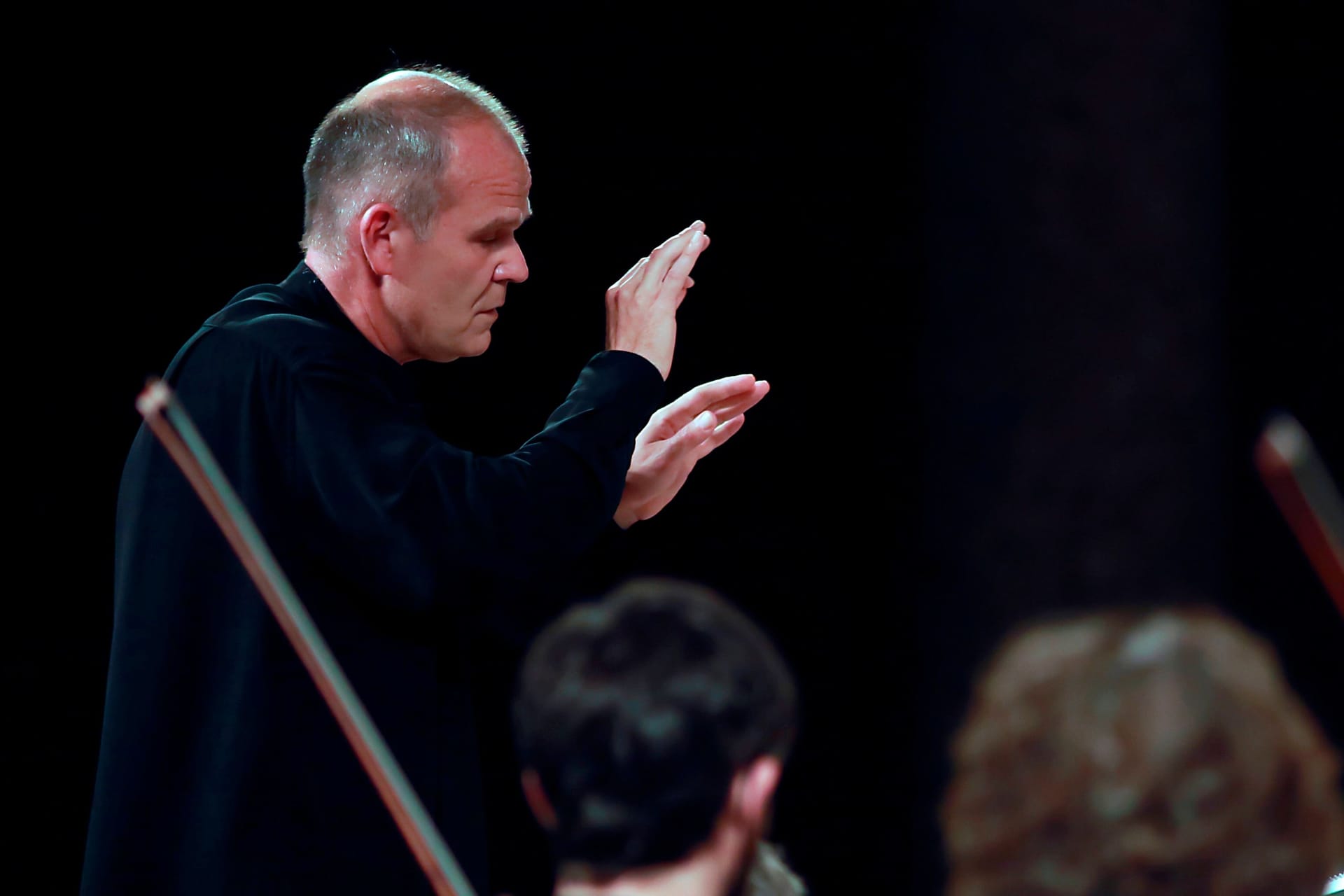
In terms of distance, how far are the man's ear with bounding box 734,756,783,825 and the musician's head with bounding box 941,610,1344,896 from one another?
15cm

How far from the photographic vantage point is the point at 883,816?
3.15m

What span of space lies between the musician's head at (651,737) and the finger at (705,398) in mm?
970

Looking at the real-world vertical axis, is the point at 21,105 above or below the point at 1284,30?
above

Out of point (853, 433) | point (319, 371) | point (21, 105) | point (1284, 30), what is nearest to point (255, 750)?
point (319, 371)

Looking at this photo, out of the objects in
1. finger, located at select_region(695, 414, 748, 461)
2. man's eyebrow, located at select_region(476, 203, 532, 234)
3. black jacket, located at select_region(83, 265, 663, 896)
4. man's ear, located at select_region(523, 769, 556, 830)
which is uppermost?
man's eyebrow, located at select_region(476, 203, 532, 234)

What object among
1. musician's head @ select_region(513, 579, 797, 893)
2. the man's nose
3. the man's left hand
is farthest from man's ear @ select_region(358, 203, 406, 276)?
musician's head @ select_region(513, 579, 797, 893)

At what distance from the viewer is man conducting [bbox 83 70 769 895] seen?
61.9 inches

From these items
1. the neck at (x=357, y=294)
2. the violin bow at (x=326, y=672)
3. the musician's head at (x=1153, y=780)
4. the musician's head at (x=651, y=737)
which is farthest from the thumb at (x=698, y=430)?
the musician's head at (x=1153, y=780)

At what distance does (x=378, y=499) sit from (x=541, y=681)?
61cm

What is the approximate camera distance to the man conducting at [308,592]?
1.57m

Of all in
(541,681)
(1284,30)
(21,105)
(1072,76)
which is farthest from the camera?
(1284,30)

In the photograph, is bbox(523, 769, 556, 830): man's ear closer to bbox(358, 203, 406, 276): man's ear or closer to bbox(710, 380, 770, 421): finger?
bbox(358, 203, 406, 276): man's ear

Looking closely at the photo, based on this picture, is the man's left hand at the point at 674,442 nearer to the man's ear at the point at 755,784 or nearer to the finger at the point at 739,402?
the finger at the point at 739,402

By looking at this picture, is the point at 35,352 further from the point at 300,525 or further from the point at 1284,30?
the point at 1284,30
